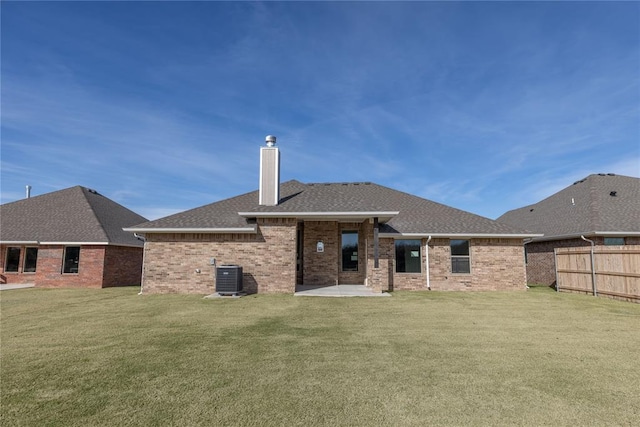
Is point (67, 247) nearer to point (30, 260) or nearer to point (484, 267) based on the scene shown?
point (30, 260)

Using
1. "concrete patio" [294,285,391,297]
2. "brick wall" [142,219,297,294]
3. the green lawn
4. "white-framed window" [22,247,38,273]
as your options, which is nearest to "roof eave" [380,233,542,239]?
"concrete patio" [294,285,391,297]

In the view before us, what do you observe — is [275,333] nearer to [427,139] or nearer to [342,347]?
[342,347]

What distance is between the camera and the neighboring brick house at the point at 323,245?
42.0 ft

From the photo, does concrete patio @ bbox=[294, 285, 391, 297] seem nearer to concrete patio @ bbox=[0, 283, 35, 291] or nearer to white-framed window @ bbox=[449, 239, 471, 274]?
white-framed window @ bbox=[449, 239, 471, 274]

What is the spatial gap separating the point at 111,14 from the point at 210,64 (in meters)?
3.55

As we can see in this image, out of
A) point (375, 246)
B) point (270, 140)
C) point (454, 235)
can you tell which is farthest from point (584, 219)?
point (270, 140)

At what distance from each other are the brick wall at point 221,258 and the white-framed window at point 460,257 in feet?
24.2

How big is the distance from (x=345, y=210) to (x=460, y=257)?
620 centimetres

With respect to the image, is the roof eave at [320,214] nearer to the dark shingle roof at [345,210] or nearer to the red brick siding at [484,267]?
the dark shingle roof at [345,210]

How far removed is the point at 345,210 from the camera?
12.5 m

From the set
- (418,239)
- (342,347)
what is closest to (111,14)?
(342,347)

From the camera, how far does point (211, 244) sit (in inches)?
522

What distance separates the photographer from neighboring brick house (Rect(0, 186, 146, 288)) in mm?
16531

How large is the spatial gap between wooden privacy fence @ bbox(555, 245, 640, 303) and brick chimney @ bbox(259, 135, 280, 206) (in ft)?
43.0
